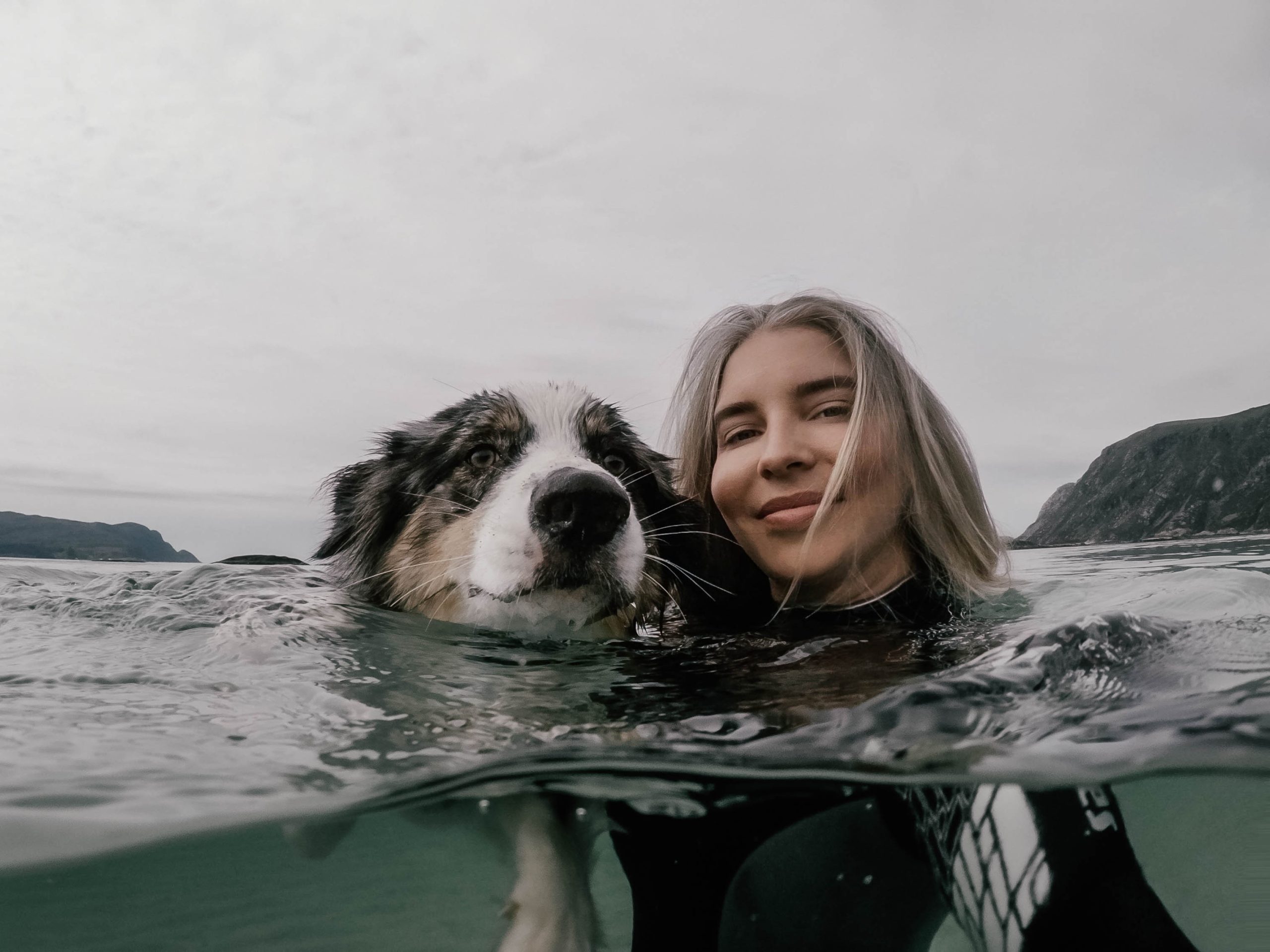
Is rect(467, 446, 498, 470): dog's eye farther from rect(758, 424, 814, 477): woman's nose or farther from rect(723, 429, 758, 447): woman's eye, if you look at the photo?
rect(758, 424, 814, 477): woman's nose

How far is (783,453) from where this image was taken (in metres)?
3.08

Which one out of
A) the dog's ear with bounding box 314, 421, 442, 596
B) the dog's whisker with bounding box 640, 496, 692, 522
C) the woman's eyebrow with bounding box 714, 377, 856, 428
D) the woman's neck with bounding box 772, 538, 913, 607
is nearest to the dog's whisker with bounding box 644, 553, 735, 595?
the dog's whisker with bounding box 640, 496, 692, 522

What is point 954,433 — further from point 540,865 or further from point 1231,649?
point 540,865

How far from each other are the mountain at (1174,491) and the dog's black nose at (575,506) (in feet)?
28.4

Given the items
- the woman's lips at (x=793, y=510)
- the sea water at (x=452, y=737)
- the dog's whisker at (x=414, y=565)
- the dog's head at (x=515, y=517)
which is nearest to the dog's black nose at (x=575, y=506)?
the dog's head at (x=515, y=517)

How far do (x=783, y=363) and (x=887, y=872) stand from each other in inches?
74.2

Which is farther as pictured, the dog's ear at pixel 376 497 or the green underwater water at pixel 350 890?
the dog's ear at pixel 376 497

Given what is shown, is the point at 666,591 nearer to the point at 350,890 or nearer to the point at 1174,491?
the point at 350,890

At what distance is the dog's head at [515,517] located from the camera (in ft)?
9.12

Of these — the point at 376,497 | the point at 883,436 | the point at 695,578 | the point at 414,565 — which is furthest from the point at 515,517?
the point at 883,436

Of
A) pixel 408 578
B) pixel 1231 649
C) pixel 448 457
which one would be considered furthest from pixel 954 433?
pixel 408 578

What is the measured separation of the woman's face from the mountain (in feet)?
25.1

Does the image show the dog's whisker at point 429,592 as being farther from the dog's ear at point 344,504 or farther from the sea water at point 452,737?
the dog's ear at point 344,504

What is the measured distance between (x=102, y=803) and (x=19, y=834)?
0.29 m
